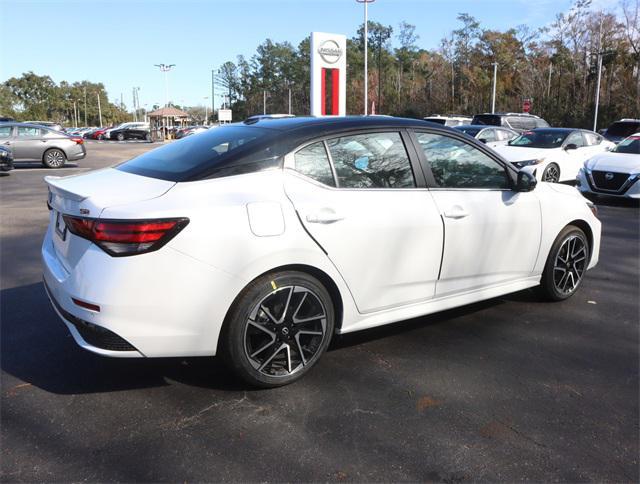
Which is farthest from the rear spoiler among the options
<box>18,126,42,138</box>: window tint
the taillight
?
<box>18,126,42,138</box>: window tint

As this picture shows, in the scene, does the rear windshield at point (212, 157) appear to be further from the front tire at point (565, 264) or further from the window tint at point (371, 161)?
the front tire at point (565, 264)

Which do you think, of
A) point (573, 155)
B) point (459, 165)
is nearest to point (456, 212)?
point (459, 165)

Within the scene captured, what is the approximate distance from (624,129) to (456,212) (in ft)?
63.6

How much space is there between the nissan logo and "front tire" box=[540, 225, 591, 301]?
12.0 metres

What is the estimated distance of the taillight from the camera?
2727 mm

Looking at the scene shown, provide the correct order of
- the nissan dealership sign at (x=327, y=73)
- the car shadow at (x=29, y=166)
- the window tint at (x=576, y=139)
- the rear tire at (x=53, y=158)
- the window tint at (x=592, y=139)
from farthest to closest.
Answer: the rear tire at (x=53, y=158) < the car shadow at (x=29, y=166) < the nissan dealership sign at (x=327, y=73) < the window tint at (x=592, y=139) < the window tint at (x=576, y=139)

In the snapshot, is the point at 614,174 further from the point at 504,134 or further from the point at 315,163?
the point at 315,163

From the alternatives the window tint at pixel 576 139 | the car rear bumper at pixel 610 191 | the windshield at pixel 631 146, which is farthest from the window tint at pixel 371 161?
the window tint at pixel 576 139

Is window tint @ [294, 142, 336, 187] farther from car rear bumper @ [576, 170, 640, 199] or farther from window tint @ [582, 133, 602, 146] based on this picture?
window tint @ [582, 133, 602, 146]

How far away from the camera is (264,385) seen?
10.4 ft

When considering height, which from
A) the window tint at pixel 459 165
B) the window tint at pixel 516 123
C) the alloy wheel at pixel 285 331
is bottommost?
the alloy wheel at pixel 285 331

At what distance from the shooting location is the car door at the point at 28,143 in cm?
1738

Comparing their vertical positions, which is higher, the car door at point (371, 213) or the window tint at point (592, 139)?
the window tint at point (592, 139)

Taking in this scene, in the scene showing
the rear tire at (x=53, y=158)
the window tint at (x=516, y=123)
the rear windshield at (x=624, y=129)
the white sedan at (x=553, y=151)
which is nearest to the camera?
the white sedan at (x=553, y=151)
